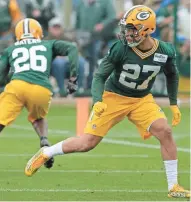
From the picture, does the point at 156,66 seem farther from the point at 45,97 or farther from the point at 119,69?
the point at 45,97

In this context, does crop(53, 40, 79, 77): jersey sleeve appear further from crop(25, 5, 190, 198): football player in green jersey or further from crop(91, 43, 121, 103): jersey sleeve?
crop(91, 43, 121, 103): jersey sleeve

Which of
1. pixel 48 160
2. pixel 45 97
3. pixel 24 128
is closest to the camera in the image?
pixel 48 160

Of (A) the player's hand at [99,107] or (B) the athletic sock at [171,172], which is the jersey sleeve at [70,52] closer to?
(A) the player's hand at [99,107]

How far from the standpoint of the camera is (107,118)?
9414 millimetres

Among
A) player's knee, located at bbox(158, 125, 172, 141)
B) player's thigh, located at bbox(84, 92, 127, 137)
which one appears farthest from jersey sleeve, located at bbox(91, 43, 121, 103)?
player's knee, located at bbox(158, 125, 172, 141)

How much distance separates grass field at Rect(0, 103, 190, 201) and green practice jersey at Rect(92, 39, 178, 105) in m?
0.95

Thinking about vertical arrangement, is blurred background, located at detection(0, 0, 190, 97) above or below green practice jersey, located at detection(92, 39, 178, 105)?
below

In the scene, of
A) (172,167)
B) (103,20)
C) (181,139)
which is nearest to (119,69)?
(172,167)

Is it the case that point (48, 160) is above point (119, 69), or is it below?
below

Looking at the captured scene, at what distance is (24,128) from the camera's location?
15266 mm

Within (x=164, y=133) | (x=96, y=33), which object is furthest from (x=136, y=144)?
(x=96, y=33)

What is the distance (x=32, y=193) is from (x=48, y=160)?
1179mm

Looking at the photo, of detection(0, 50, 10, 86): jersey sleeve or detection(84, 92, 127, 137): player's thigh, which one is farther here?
detection(0, 50, 10, 86): jersey sleeve

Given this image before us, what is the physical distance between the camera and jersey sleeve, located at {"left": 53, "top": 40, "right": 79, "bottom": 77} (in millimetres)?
10789
